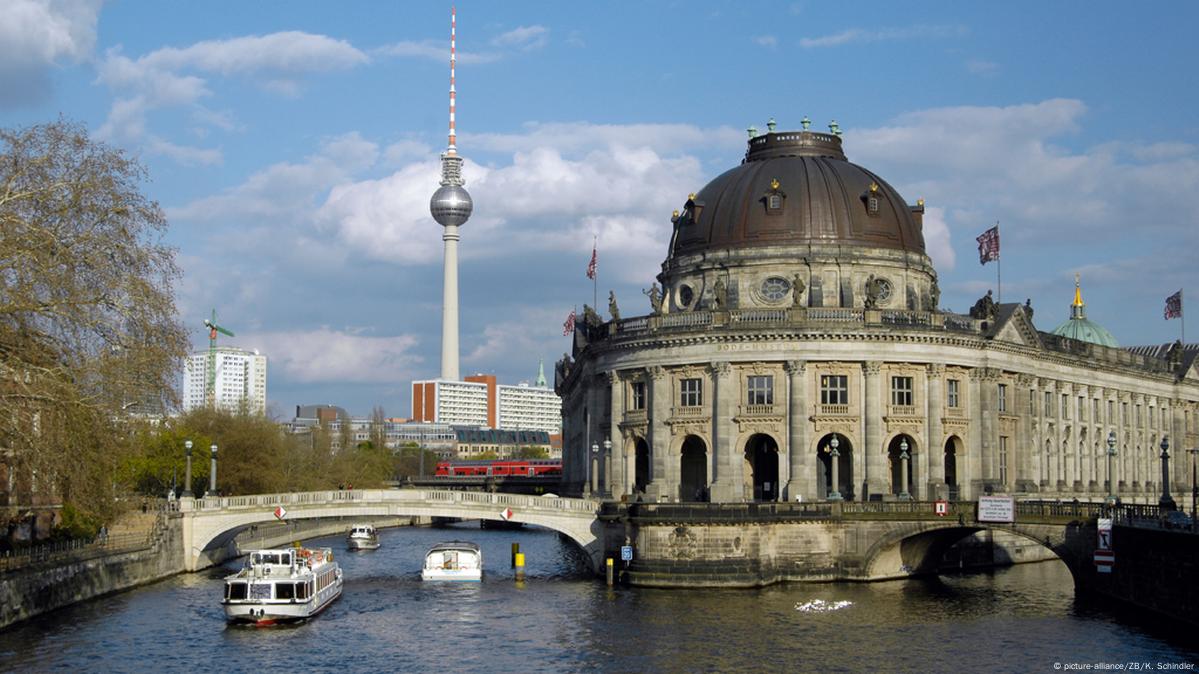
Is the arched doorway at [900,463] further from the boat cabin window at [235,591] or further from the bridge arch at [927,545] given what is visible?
the boat cabin window at [235,591]

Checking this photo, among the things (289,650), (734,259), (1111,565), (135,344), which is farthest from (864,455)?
(135,344)

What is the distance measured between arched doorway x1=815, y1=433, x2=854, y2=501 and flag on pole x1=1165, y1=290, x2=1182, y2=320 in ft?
152

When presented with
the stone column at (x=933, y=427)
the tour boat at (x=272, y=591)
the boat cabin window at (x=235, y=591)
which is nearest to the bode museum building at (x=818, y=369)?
the stone column at (x=933, y=427)

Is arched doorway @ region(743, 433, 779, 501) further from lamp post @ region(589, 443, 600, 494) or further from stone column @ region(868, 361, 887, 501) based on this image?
lamp post @ region(589, 443, 600, 494)

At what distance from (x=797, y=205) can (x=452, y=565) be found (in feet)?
114

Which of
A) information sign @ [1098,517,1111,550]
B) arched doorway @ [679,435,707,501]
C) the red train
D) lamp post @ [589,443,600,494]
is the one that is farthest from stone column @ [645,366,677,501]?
the red train

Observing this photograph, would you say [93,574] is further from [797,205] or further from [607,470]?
[797,205]

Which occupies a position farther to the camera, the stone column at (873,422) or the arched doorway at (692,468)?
the arched doorway at (692,468)

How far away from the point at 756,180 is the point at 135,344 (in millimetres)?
58289

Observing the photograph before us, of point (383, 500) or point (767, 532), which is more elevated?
point (383, 500)

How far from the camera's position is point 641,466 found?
9994 cm

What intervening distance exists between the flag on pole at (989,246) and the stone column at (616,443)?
27.2 m

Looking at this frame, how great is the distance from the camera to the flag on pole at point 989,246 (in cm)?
10262

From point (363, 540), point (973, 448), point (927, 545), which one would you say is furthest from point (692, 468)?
point (363, 540)
